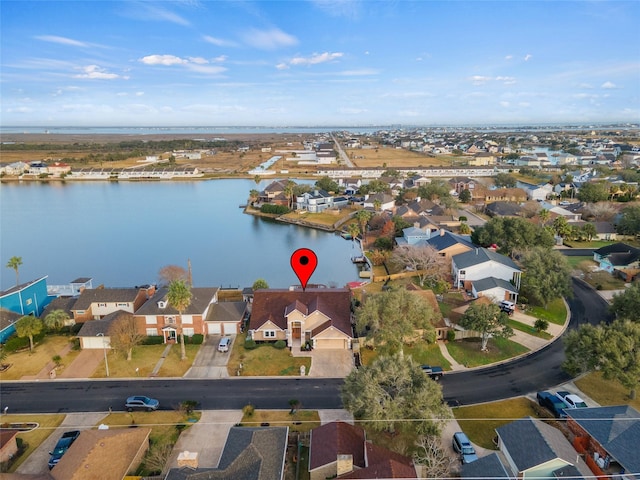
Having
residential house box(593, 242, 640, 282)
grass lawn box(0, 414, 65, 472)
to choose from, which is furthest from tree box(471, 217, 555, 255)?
grass lawn box(0, 414, 65, 472)

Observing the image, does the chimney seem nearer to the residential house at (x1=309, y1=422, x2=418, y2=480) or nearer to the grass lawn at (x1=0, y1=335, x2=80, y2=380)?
the residential house at (x1=309, y1=422, x2=418, y2=480)

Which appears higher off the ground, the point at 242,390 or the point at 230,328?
the point at 230,328

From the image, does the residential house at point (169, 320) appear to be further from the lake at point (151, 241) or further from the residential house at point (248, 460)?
the residential house at point (248, 460)

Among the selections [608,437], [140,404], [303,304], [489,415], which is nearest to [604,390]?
[608,437]

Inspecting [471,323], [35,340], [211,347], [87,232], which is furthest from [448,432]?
[87,232]

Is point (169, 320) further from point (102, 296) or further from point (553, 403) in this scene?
point (553, 403)

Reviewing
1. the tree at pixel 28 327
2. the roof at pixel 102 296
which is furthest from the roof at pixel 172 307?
the tree at pixel 28 327

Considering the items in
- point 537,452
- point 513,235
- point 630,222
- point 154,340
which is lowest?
point 154,340
